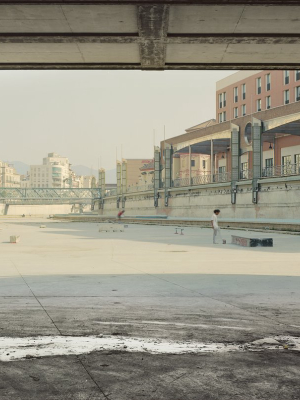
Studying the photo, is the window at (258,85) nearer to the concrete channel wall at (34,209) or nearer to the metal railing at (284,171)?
the metal railing at (284,171)

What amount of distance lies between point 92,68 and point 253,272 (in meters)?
7.47

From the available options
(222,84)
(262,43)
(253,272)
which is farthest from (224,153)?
(262,43)

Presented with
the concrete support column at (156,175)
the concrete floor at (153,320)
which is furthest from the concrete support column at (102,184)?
the concrete floor at (153,320)

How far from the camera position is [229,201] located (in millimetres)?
53375

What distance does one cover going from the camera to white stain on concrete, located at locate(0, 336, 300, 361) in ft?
20.2

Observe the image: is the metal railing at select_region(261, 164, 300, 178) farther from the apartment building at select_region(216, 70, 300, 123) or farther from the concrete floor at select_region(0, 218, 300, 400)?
the concrete floor at select_region(0, 218, 300, 400)

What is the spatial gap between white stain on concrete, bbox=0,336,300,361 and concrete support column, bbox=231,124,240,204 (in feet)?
150

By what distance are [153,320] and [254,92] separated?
70.4 m

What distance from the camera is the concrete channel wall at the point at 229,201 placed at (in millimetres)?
42875

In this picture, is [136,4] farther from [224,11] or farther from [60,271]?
[60,271]

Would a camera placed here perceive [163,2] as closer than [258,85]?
Yes

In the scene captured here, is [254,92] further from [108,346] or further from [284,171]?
[108,346]

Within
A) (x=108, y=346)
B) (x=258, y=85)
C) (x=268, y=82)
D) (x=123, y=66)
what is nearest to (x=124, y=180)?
(x=258, y=85)

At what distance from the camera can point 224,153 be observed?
7244 centimetres
